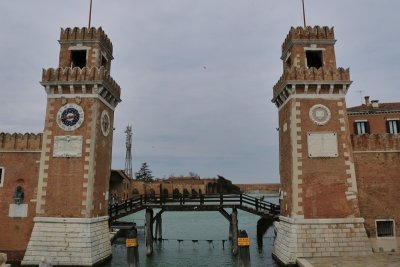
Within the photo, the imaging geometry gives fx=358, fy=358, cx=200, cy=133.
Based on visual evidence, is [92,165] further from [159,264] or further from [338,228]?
[338,228]

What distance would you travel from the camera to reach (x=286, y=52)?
79.7 feet

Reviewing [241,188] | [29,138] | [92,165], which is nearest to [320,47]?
[92,165]

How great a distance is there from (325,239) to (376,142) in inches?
279

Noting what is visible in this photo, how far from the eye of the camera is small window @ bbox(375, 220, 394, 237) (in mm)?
20969

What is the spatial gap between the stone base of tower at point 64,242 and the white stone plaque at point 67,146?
373 cm

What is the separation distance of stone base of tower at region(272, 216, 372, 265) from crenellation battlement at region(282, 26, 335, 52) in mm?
11133

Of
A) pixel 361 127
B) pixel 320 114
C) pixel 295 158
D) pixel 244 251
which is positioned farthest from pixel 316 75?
pixel 244 251

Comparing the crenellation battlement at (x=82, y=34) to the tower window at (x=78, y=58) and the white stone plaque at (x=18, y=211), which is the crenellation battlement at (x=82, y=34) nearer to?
the tower window at (x=78, y=58)

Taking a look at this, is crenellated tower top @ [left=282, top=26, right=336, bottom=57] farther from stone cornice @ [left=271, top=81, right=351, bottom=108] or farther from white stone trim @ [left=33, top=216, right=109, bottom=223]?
white stone trim @ [left=33, top=216, right=109, bottom=223]

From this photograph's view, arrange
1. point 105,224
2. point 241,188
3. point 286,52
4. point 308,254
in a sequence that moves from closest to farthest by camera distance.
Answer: point 308,254, point 105,224, point 286,52, point 241,188

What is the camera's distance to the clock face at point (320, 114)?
21.2 meters

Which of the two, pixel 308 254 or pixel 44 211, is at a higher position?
pixel 44 211

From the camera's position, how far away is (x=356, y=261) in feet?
58.6

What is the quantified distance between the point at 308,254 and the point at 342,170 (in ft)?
17.0
